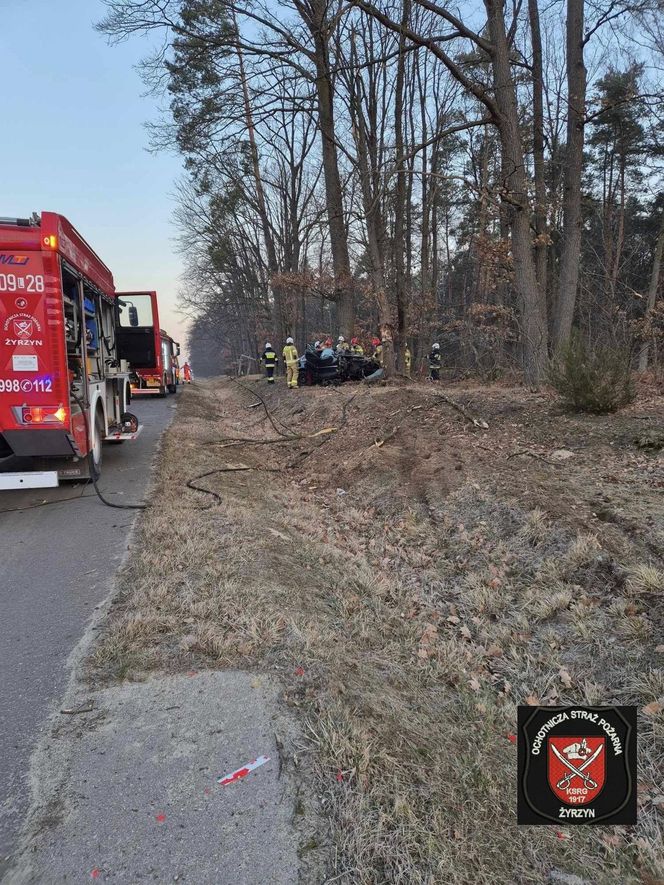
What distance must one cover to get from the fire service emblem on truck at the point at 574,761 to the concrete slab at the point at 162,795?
0.96 metres

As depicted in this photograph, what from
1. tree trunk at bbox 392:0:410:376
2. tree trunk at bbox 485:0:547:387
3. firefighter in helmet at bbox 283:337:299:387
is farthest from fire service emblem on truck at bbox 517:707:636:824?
firefighter in helmet at bbox 283:337:299:387

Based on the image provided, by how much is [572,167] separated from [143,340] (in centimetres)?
1155

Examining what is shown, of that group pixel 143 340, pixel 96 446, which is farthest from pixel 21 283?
pixel 143 340

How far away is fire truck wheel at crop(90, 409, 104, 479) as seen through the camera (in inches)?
301

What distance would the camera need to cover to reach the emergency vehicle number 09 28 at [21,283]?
583 centimetres

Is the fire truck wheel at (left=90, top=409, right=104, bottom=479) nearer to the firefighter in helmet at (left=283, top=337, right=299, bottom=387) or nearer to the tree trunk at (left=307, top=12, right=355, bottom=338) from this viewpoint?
the tree trunk at (left=307, top=12, right=355, bottom=338)

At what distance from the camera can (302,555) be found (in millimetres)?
5395

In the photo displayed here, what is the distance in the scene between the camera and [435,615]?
4.62 meters

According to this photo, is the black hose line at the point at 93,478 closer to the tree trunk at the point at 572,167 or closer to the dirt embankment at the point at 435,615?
the dirt embankment at the point at 435,615

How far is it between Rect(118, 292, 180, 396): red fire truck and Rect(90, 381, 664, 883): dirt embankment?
13.0ft

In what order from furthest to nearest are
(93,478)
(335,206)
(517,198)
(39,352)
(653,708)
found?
(335,206), (517,198), (93,478), (39,352), (653,708)

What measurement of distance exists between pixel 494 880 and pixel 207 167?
96.5 feet

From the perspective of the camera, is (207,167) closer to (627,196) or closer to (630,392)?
(627,196)

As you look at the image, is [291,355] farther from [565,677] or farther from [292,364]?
[565,677]
